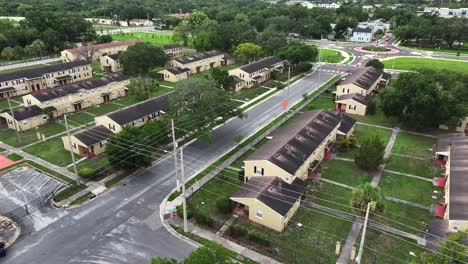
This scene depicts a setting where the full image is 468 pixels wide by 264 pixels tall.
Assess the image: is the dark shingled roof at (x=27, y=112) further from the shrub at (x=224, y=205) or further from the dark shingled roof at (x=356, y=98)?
the dark shingled roof at (x=356, y=98)

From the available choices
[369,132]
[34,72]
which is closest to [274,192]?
[369,132]

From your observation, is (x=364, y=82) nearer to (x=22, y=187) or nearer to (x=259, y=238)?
(x=259, y=238)

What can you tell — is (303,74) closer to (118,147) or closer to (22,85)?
(118,147)

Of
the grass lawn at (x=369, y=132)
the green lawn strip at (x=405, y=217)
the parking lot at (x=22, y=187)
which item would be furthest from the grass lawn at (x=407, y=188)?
the parking lot at (x=22, y=187)

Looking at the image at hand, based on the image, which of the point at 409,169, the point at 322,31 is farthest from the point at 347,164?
the point at 322,31

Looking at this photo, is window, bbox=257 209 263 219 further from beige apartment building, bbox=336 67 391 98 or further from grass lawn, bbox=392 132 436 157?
beige apartment building, bbox=336 67 391 98

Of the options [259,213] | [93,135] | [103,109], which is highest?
[93,135]

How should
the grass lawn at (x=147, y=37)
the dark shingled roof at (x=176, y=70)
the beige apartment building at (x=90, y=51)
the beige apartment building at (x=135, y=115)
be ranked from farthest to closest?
the grass lawn at (x=147, y=37), the beige apartment building at (x=90, y=51), the dark shingled roof at (x=176, y=70), the beige apartment building at (x=135, y=115)
